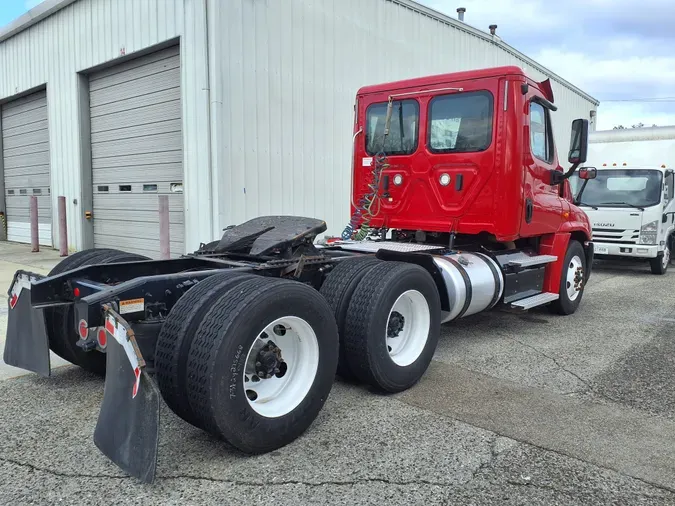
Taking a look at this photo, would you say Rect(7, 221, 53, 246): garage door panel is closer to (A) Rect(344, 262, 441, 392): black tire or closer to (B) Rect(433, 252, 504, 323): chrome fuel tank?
(B) Rect(433, 252, 504, 323): chrome fuel tank

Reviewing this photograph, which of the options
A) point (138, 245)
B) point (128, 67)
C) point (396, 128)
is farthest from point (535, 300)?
point (128, 67)

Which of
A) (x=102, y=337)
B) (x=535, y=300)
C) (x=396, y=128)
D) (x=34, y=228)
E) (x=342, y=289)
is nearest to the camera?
(x=102, y=337)

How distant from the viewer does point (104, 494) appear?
287 centimetres

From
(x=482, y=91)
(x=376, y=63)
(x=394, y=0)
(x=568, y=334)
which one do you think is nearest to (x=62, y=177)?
(x=376, y=63)

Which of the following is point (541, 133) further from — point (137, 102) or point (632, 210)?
point (137, 102)

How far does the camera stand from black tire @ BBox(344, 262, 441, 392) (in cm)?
412

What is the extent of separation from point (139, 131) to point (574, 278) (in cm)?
819

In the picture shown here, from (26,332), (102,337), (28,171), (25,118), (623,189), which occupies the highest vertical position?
(25,118)

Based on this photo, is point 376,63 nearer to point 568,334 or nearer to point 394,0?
point 394,0

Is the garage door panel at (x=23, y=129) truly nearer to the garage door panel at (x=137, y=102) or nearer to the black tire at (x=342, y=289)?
the garage door panel at (x=137, y=102)

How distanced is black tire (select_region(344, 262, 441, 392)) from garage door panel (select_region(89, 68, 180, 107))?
23.7 ft

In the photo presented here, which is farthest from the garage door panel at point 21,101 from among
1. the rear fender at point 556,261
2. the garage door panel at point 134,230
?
the rear fender at point 556,261

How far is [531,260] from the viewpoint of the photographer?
A: 260 inches

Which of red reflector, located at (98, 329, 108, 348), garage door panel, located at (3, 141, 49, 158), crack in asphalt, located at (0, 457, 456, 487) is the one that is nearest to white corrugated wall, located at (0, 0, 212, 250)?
garage door panel, located at (3, 141, 49, 158)
